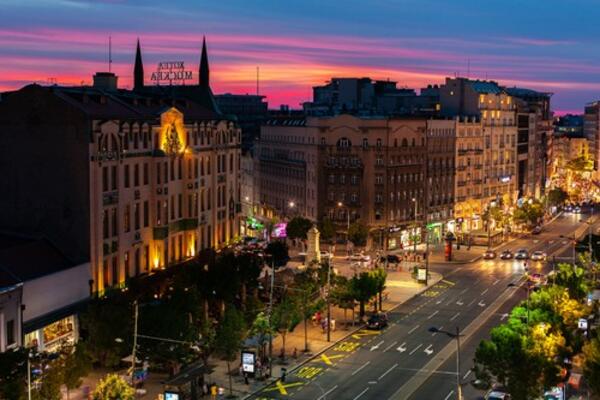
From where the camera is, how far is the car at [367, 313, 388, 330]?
313ft

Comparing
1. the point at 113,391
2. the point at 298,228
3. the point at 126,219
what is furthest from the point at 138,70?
the point at 113,391

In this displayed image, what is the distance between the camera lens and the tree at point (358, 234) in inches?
5797

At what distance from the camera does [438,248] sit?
163750mm

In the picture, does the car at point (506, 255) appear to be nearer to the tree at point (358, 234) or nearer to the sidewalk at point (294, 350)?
the tree at point (358, 234)

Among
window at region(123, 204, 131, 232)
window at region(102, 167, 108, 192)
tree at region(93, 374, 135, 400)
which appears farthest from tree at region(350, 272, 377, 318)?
tree at region(93, 374, 135, 400)

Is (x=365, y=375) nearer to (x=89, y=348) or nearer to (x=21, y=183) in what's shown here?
(x=89, y=348)

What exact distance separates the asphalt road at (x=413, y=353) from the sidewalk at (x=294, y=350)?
1.26m

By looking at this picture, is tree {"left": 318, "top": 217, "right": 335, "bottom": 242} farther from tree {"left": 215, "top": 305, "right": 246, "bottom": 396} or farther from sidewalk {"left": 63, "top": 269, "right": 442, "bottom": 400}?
tree {"left": 215, "top": 305, "right": 246, "bottom": 396}

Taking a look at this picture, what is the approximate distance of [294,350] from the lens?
8462 cm

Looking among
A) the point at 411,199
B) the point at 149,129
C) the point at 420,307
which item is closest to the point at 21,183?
the point at 149,129

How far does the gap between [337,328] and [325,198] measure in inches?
2500

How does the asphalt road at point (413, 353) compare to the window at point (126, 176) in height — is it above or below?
below

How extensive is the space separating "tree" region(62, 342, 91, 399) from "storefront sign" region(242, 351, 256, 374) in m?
12.7

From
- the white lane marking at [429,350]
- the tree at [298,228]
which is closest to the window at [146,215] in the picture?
the white lane marking at [429,350]
